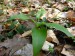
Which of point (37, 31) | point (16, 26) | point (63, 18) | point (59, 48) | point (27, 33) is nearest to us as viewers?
point (37, 31)

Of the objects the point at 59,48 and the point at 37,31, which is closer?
the point at 37,31

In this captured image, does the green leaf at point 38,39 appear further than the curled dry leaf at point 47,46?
No

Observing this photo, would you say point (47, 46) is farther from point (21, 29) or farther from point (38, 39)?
point (21, 29)

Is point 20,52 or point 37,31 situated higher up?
point 37,31

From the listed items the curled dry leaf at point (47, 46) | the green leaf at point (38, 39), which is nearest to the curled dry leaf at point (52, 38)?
the curled dry leaf at point (47, 46)

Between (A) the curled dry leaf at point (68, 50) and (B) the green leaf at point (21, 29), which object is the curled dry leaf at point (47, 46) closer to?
(A) the curled dry leaf at point (68, 50)

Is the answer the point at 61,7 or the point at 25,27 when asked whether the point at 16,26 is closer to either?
the point at 25,27

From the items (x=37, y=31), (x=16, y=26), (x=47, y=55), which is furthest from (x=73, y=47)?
(x=16, y=26)

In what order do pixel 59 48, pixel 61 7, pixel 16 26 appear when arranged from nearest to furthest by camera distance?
pixel 59 48, pixel 16 26, pixel 61 7
